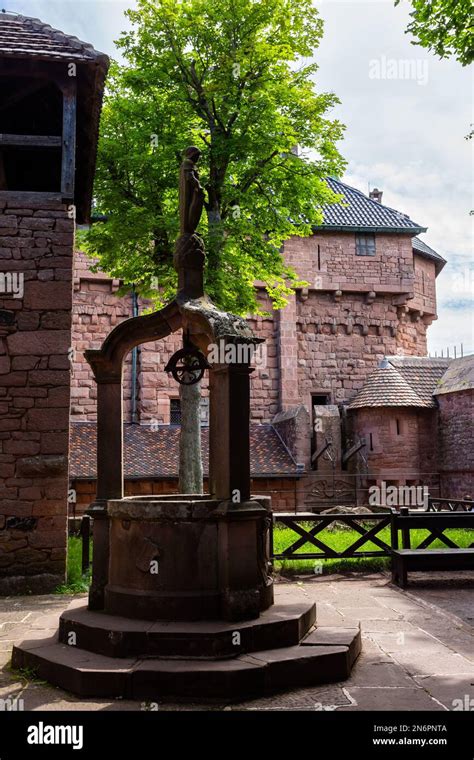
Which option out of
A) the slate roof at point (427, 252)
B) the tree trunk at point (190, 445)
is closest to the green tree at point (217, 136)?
the tree trunk at point (190, 445)

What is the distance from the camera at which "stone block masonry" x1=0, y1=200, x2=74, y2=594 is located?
9.04 meters

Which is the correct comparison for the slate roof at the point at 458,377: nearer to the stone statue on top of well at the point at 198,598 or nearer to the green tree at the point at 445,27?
the green tree at the point at 445,27

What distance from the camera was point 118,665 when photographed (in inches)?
184

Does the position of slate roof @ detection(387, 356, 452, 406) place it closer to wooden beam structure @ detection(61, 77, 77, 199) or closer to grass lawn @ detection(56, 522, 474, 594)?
grass lawn @ detection(56, 522, 474, 594)

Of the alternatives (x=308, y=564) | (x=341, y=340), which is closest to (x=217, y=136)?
(x=308, y=564)

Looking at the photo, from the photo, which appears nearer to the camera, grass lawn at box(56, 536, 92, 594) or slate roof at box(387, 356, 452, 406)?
grass lawn at box(56, 536, 92, 594)

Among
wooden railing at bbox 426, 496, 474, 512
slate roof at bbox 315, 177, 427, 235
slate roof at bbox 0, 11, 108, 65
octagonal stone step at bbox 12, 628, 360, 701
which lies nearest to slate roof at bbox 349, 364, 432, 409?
slate roof at bbox 315, 177, 427, 235

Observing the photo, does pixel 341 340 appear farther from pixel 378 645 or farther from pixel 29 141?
pixel 378 645

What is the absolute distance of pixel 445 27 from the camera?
930 cm

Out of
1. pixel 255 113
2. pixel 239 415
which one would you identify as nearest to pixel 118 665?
pixel 239 415

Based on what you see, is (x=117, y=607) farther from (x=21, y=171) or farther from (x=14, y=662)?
(x=21, y=171)

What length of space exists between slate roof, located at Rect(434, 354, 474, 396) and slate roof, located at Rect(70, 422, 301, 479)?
5171mm

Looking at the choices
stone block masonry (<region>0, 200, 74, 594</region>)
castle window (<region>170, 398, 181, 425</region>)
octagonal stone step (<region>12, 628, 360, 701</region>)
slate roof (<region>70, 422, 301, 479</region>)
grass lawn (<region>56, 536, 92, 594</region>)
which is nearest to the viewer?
octagonal stone step (<region>12, 628, 360, 701</region>)
